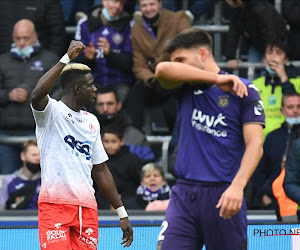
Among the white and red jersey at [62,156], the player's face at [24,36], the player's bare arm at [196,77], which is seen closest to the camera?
the player's bare arm at [196,77]

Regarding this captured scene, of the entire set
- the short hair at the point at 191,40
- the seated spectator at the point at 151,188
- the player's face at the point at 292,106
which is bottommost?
the seated spectator at the point at 151,188

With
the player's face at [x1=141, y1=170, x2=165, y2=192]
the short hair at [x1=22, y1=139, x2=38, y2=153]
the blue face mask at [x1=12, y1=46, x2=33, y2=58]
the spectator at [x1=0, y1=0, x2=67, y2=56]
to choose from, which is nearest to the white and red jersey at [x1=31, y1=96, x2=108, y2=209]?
the player's face at [x1=141, y1=170, x2=165, y2=192]

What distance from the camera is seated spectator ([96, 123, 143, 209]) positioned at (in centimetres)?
927

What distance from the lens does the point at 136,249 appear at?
23.9 feet

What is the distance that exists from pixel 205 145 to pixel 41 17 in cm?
569

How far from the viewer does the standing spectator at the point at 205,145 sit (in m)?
5.30

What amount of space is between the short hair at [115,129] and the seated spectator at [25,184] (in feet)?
2.78

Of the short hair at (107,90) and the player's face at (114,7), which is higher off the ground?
the player's face at (114,7)

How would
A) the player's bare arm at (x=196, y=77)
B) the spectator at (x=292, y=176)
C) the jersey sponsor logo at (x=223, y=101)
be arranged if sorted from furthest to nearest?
the spectator at (x=292, y=176), the jersey sponsor logo at (x=223, y=101), the player's bare arm at (x=196, y=77)

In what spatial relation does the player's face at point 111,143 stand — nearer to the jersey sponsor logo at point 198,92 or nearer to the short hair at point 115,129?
the short hair at point 115,129

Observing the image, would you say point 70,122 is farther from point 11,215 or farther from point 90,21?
point 90,21

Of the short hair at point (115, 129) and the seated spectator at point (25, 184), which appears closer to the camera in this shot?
the seated spectator at point (25, 184)

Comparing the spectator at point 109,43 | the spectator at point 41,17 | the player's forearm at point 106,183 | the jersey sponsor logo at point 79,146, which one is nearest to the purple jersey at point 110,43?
the spectator at point 109,43

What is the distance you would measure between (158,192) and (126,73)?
80.4 inches
